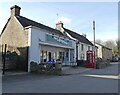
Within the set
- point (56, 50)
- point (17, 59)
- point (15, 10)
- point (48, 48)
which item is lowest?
point (17, 59)

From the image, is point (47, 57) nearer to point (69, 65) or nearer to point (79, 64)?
point (69, 65)

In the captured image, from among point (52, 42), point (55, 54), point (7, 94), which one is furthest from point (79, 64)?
point (7, 94)

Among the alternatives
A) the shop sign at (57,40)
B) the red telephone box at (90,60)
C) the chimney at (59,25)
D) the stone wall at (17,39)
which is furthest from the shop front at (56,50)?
the chimney at (59,25)

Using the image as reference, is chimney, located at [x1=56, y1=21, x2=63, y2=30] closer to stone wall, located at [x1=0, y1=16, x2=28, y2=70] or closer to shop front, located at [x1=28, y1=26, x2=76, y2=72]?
shop front, located at [x1=28, y1=26, x2=76, y2=72]

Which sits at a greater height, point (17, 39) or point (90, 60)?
point (17, 39)

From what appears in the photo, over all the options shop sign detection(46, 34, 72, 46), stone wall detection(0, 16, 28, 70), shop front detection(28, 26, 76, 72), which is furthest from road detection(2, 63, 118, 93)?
shop sign detection(46, 34, 72, 46)

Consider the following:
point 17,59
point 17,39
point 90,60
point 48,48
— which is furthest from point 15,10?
point 90,60

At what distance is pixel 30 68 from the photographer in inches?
854

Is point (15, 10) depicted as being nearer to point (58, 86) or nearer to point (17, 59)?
point (17, 59)

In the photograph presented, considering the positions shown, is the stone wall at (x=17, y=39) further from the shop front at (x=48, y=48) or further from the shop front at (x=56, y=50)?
the shop front at (x=56, y=50)

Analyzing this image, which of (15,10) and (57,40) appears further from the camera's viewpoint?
(57,40)

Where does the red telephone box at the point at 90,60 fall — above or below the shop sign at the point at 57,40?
below

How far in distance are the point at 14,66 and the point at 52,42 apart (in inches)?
232

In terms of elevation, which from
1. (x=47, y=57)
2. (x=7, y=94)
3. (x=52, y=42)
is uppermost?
(x=52, y=42)
